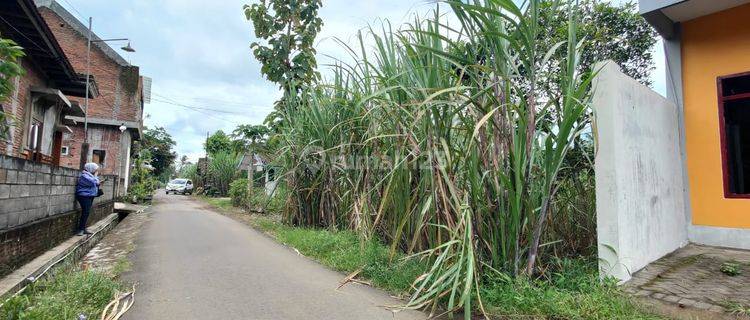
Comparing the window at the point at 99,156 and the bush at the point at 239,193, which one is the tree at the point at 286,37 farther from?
the window at the point at 99,156

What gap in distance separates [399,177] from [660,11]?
4.29 metres

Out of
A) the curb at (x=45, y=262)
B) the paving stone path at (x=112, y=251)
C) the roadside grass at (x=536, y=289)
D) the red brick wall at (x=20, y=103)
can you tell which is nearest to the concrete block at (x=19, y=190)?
the curb at (x=45, y=262)

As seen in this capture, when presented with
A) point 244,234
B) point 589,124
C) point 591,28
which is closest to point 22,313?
point 589,124

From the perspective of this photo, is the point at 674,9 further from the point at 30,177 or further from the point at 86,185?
the point at 86,185

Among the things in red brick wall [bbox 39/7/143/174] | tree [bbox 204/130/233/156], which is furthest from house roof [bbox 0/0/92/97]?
tree [bbox 204/130/233/156]

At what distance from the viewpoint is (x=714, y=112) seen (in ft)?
18.4

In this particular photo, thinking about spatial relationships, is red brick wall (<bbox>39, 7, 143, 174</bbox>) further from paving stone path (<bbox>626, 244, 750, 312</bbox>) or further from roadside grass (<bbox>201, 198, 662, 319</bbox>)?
paving stone path (<bbox>626, 244, 750, 312</bbox>)

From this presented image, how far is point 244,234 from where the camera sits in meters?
8.30

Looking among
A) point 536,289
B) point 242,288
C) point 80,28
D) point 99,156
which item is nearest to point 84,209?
point 242,288

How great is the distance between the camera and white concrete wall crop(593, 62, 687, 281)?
3805 millimetres

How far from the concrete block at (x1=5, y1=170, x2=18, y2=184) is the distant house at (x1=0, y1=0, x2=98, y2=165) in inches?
67.2

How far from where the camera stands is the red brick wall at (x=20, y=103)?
27.6 feet

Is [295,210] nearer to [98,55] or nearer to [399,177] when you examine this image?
[399,177]

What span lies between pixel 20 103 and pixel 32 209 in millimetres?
4764
